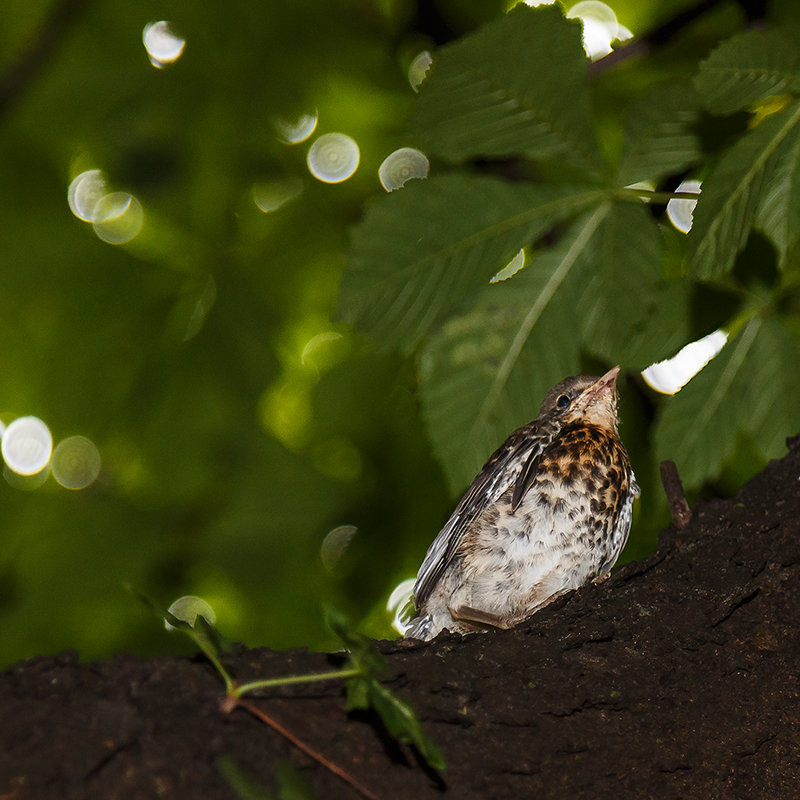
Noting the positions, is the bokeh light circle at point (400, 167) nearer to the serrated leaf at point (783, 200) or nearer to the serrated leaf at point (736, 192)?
the serrated leaf at point (783, 200)

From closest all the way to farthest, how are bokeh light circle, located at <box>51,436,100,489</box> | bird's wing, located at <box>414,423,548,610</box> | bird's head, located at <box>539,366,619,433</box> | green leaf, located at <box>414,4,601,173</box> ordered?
1. green leaf, located at <box>414,4,601,173</box>
2. bird's wing, located at <box>414,423,548,610</box>
3. bird's head, located at <box>539,366,619,433</box>
4. bokeh light circle, located at <box>51,436,100,489</box>

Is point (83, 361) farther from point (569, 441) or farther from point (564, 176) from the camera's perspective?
point (564, 176)

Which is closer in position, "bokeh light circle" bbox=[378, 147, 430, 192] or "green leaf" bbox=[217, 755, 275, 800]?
"green leaf" bbox=[217, 755, 275, 800]

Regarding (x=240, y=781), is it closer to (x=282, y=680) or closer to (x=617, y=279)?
(x=282, y=680)

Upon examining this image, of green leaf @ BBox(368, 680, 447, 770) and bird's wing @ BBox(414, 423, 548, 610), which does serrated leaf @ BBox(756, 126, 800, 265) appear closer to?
bird's wing @ BBox(414, 423, 548, 610)

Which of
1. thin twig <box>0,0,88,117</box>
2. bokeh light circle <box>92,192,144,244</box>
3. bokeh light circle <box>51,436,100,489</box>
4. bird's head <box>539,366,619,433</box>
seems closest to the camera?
bird's head <box>539,366,619,433</box>

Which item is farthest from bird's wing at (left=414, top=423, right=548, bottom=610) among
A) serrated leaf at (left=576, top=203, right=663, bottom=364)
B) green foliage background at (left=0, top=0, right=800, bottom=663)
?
serrated leaf at (left=576, top=203, right=663, bottom=364)

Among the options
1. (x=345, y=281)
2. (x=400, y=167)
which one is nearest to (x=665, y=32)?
(x=400, y=167)
